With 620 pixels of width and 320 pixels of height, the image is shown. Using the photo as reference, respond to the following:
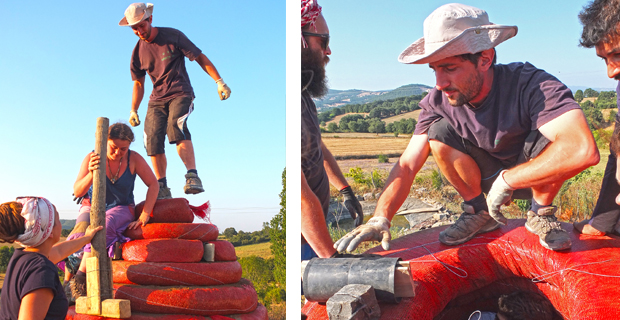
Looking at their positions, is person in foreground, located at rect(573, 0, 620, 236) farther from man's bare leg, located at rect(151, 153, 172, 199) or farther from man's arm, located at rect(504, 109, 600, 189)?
man's bare leg, located at rect(151, 153, 172, 199)

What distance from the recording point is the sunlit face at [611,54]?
2.84m

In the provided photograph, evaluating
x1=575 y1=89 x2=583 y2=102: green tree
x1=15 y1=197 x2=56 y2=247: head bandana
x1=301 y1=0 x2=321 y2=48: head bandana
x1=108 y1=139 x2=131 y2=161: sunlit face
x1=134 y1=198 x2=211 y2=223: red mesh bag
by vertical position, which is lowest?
x1=134 y1=198 x2=211 y2=223: red mesh bag

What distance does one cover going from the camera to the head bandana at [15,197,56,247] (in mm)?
2746

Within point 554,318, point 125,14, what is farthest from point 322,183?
point 125,14

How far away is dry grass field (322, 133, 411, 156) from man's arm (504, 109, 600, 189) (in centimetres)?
86

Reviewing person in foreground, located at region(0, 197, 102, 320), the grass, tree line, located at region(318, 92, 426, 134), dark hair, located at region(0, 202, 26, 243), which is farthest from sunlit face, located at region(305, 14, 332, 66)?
the grass

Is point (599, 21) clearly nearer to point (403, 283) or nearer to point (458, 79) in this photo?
point (458, 79)

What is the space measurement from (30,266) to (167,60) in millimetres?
1948

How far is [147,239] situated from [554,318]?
106 inches

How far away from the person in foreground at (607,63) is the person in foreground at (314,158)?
140 centimetres

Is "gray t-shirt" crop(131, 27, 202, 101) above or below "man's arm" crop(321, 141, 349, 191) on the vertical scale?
above

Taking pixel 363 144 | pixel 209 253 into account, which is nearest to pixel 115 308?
pixel 209 253

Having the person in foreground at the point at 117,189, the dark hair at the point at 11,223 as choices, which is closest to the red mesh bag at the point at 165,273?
the person in foreground at the point at 117,189

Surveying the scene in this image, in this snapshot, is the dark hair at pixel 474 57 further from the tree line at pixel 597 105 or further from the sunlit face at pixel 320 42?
the sunlit face at pixel 320 42
